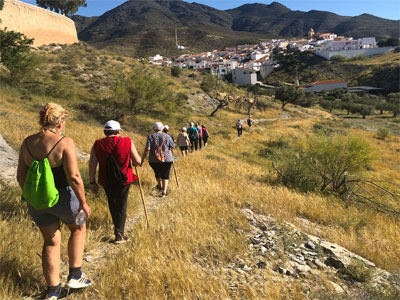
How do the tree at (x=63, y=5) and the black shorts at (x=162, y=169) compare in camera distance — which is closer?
the black shorts at (x=162, y=169)

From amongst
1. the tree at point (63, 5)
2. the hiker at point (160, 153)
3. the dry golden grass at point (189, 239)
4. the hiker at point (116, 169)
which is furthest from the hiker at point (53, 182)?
the tree at point (63, 5)

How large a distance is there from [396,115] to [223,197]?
63.6 metres

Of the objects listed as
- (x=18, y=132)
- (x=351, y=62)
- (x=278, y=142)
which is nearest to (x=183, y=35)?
(x=351, y=62)

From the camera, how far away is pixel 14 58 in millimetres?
17016

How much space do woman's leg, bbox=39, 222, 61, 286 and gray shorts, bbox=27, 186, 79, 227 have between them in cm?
6

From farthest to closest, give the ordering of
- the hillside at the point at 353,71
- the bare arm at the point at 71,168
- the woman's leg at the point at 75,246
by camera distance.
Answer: the hillside at the point at 353,71
the woman's leg at the point at 75,246
the bare arm at the point at 71,168

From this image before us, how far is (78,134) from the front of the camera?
10.3m

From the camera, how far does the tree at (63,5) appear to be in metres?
48.7

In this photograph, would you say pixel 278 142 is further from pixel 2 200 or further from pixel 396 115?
pixel 396 115

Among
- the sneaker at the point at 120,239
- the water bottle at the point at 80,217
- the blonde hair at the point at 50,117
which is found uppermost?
the blonde hair at the point at 50,117

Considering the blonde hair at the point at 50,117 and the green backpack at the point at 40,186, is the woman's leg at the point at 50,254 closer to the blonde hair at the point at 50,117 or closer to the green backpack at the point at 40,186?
the green backpack at the point at 40,186

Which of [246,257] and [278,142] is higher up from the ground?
[246,257]

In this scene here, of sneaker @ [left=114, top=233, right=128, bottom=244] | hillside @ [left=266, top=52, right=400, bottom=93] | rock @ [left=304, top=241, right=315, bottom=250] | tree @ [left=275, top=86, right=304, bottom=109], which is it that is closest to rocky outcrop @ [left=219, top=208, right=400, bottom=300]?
rock @ [left=304, top=241, right=315, bottom=250]

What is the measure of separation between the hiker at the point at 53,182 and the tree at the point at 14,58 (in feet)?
62.7
